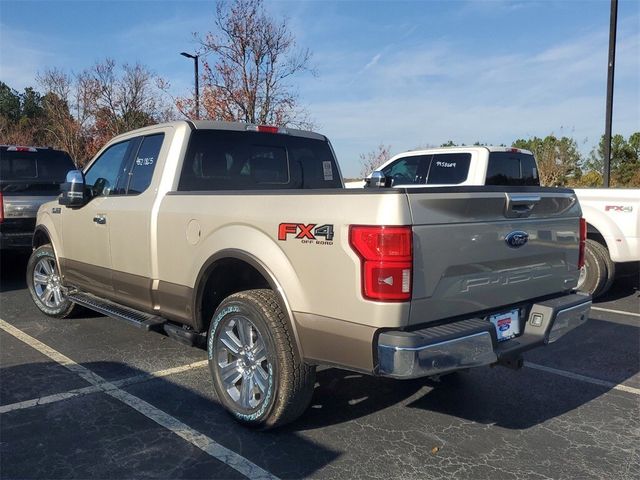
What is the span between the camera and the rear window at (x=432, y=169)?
28.4 ft

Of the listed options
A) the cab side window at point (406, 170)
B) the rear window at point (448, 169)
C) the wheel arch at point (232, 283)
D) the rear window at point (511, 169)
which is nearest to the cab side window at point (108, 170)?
the wheel arch at point (232, 283)

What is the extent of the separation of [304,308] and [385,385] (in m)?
1.60

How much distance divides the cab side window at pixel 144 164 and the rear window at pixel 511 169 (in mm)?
5429

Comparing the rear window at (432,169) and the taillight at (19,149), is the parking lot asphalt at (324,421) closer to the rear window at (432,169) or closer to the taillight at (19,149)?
the rear window at (432,169)

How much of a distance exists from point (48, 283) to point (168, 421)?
11.4 feet

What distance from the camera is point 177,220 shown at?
406 cm

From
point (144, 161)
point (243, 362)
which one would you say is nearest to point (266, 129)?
point (144, 161)

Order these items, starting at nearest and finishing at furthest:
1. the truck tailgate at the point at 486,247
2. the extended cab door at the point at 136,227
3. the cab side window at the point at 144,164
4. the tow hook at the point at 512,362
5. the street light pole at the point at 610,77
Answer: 1. the truck tailgate at the point at 486,247
2. the tow hook at the point at 512,362
3. the extended cab door at the point at 136,227
4. the cab side window at the point at 144,164
5. the street light pole at the point at 610,77

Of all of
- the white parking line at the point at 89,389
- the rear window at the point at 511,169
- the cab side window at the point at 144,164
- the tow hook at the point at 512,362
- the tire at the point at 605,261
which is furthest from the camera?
the rear window at the point at 511,169

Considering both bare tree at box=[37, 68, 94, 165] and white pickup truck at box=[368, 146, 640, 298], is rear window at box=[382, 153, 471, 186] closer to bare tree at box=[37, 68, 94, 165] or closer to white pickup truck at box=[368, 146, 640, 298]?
white pickup truck at box=[368, 146, 640, 298]

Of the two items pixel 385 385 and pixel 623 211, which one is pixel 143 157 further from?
pixel 623 211

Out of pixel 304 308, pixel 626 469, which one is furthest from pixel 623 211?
pixel 304 308

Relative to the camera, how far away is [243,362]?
3604 millimetres

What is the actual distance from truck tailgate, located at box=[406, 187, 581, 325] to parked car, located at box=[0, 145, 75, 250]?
6507 millimetres
